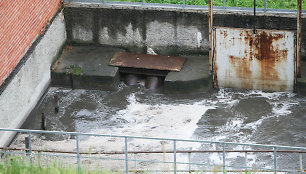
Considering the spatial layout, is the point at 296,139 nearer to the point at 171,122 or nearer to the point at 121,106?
the point at 171,122

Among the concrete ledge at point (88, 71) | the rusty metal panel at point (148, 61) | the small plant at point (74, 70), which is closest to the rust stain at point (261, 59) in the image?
the rusty metal panel at point (148, 61)

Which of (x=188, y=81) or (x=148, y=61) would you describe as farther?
(x=148, y=61)

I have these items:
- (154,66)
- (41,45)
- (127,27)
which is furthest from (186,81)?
(41,45)

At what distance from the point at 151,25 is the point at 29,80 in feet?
13.6

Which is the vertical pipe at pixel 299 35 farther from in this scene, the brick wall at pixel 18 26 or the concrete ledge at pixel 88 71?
the brick wall at pixel 18 26

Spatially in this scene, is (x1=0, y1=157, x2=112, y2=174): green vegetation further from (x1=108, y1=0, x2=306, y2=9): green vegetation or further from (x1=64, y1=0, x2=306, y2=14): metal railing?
(x1=108, y1=0, x2=306, y2=9): green vegetation

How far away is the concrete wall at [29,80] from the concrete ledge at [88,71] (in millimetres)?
322

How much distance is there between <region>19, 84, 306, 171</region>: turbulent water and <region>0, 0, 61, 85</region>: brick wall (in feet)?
5.96

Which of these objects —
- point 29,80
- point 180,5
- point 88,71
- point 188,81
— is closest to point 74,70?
point 88,71

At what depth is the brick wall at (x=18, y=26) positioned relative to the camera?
18344 millimetres

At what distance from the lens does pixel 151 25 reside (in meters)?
21.3

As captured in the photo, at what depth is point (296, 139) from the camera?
17797 mm

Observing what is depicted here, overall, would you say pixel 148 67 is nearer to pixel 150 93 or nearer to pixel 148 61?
pixel 148 61

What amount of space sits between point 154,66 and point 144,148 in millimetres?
3946
